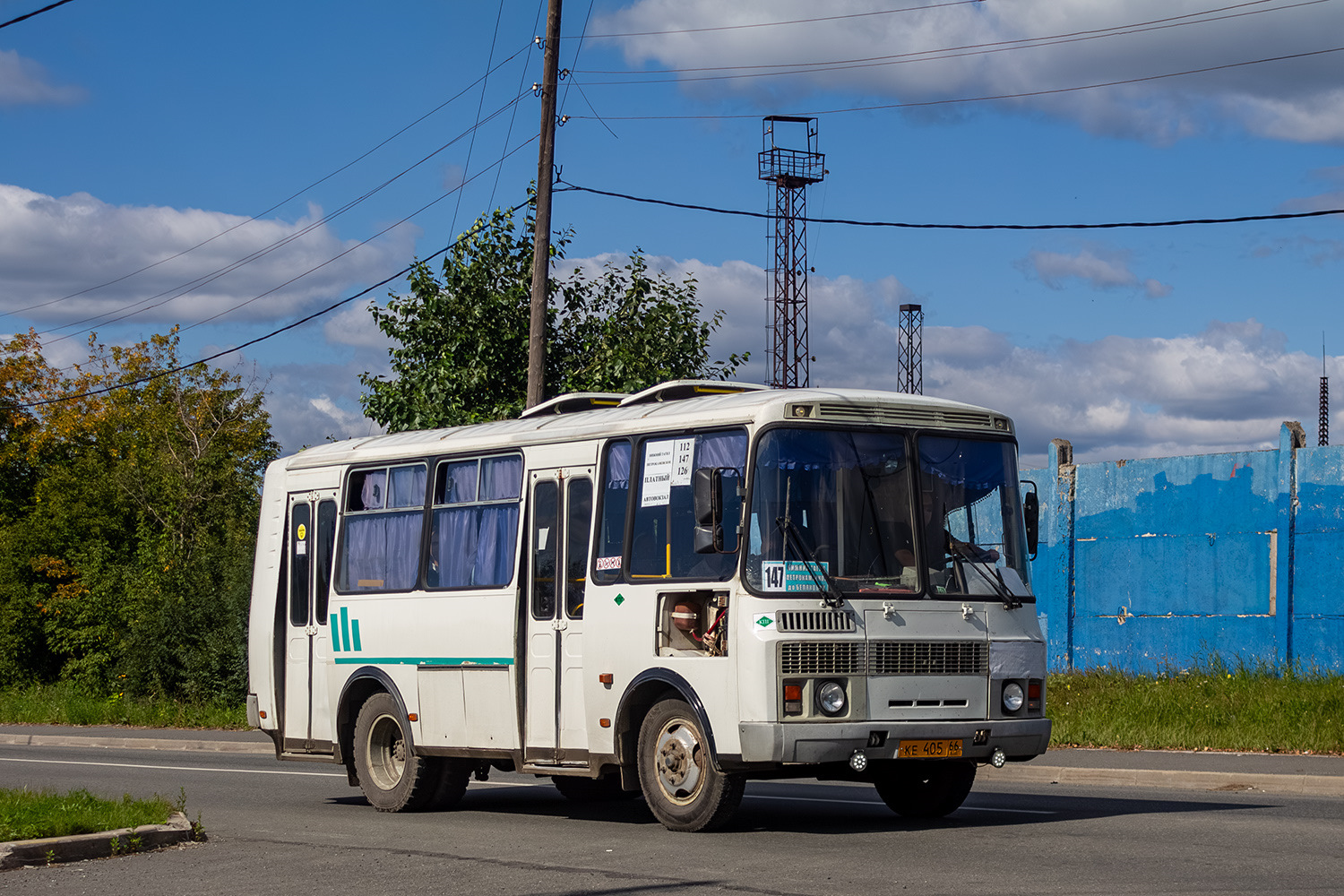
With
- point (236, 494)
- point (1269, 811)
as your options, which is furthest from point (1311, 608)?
point (236, 494)

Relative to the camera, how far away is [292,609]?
1541cm

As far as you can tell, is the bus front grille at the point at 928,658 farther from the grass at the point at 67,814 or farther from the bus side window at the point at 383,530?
the grass at the point at 67,814

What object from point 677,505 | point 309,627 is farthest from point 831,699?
point 309,627

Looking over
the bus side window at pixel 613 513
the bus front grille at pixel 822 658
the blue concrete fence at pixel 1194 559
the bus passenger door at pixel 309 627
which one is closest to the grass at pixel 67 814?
the bus passenger door at pixel 309 627

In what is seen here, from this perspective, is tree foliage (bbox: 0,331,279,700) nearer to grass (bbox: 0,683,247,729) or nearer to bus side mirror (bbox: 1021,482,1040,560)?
grass (bbox: 0,683,247,729)

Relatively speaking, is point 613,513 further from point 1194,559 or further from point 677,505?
point 1194,559

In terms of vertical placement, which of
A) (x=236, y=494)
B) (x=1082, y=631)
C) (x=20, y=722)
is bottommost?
(x=20, y=722)

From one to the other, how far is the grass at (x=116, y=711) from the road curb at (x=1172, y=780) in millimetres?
16062

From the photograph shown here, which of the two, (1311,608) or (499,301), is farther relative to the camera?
(499,301)

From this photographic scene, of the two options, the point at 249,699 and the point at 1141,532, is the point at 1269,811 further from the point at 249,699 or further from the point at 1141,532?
the point at 1141,532

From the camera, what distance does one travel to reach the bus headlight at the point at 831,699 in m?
10.7

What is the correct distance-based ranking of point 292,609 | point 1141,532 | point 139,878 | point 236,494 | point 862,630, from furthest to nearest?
1. point 236,494
2. point 1141,532
3. point 292,609
4. point 862,630
5. point 139,878

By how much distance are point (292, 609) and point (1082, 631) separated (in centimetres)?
1278

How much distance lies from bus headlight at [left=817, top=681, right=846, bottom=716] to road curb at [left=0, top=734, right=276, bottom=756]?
48.6 feet
